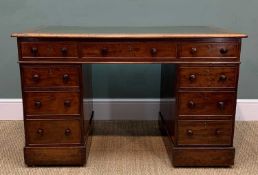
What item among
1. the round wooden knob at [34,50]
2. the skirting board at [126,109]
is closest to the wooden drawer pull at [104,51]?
the round wooden knob at [34,50]

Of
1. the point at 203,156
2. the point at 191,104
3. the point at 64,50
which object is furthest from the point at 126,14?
A: the point at 203,156

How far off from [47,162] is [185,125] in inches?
33.0

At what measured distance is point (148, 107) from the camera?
2721 mm

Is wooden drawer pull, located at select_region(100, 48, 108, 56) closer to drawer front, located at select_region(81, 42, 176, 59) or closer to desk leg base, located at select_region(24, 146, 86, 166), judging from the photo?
drawer front, located at select_region(81, 42, 176, 59)

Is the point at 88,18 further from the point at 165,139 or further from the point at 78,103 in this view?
the point at 165,139

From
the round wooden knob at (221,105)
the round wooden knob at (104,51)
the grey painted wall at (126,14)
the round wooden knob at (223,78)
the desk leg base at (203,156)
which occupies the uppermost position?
the grey painted wall at (126,14)

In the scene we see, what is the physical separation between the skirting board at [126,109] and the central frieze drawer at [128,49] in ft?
3.11

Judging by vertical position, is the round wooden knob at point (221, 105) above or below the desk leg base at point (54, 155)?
above

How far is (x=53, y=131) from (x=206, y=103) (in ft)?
2.94

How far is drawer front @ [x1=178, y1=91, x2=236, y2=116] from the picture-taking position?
1.87 meters

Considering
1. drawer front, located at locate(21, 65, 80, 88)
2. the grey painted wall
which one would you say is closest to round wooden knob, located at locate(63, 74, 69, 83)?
drawer front, located at locate(21, 65, 80, 88)

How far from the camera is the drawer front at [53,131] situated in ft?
6.20

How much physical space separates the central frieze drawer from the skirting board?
3.11ft

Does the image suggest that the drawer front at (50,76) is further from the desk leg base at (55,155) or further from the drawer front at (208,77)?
the drawer front at (208,77)
